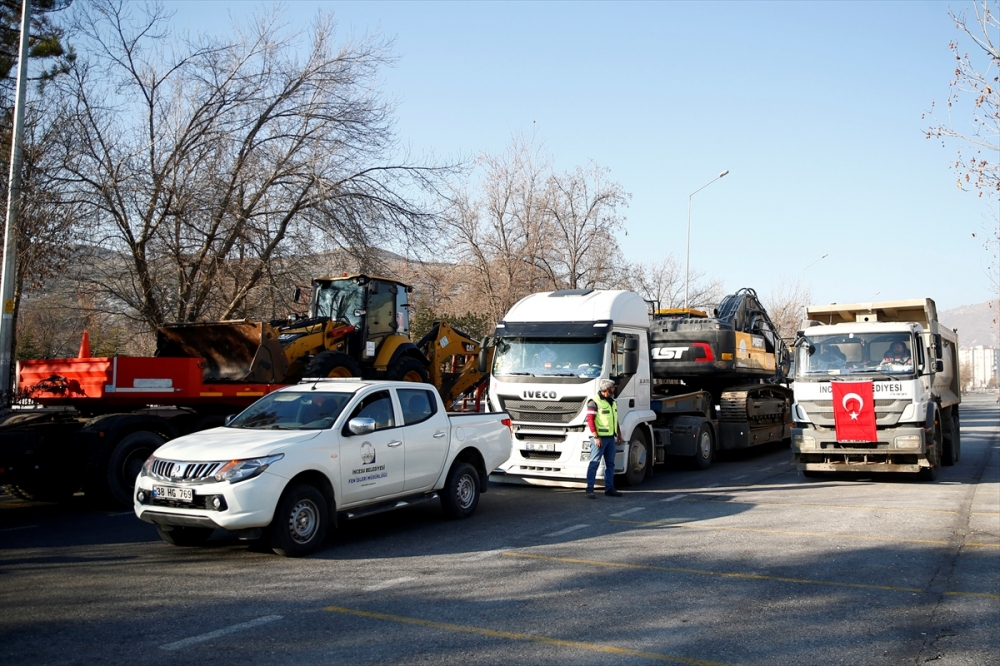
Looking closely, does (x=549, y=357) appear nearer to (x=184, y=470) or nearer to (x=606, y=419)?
(x=606, y=419)

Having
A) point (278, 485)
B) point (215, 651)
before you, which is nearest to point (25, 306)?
point (278, 485)

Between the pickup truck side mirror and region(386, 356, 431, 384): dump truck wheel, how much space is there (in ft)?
23.1

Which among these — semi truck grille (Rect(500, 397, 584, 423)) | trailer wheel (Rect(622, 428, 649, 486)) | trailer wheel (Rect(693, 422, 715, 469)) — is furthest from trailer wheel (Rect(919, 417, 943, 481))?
semi truck grille (Rect(500, 397, 584, 423))

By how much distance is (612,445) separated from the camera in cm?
1296

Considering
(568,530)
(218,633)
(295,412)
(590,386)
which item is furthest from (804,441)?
(218,633)

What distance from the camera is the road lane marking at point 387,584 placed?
7402 mm

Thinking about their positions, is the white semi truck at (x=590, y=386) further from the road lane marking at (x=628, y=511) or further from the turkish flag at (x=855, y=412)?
the turkish flag at (x=855, y=412)

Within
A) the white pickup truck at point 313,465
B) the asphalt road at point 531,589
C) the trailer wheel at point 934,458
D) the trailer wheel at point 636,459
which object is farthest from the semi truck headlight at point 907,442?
the white pickup truck at point 313,465

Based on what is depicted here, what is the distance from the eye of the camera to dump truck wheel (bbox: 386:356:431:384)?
54.6 feet

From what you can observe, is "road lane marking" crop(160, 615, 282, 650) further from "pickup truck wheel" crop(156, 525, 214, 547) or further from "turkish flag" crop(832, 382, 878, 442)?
"turkish flag" crop(832, 382, 878, 442)

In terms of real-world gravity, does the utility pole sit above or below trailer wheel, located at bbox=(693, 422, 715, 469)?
above

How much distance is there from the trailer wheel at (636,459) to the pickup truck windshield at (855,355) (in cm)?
328

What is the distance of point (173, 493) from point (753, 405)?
13114 millimetres

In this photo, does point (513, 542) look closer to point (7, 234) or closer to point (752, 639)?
point (752, 639)
